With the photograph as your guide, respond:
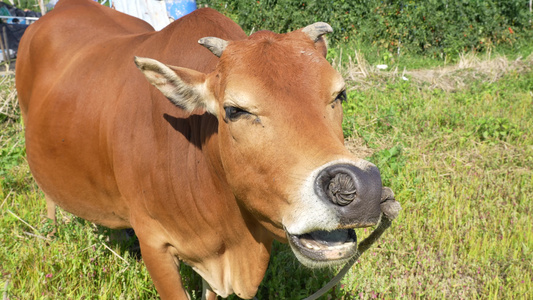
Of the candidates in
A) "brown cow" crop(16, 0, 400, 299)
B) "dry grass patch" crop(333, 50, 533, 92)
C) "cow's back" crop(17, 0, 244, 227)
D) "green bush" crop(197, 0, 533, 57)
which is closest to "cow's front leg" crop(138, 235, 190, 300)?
"brown cow" crop(16, 0, 400, 299)

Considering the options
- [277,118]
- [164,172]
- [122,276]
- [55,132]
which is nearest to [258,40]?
[277,118]

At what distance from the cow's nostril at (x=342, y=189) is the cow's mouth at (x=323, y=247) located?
30cm

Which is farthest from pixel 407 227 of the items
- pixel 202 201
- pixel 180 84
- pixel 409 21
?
pixel 409 21

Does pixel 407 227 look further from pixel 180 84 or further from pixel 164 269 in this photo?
pixel 180 84

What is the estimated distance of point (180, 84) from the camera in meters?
2.23

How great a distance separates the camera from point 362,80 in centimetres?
770

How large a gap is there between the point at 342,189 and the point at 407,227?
2.50m

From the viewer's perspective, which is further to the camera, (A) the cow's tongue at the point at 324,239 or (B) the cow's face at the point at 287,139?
(A) the cow's tongue at the point at 324,239

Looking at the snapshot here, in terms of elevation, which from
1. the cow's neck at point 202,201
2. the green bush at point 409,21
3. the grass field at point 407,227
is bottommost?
the green bush at point 409,21

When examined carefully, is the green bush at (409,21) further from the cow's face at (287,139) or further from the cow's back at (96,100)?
the cow's face at (287,139)

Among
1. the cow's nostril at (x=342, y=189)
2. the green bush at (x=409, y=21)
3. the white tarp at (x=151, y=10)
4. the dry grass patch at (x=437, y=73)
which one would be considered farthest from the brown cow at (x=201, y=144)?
the green bush at (x=409, y=21)

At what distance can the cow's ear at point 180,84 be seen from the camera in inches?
85.9

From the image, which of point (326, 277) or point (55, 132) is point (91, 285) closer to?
point (55, 132)

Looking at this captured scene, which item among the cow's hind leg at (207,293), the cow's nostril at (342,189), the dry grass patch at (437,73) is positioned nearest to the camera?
the cow's nostril at (342,189)
